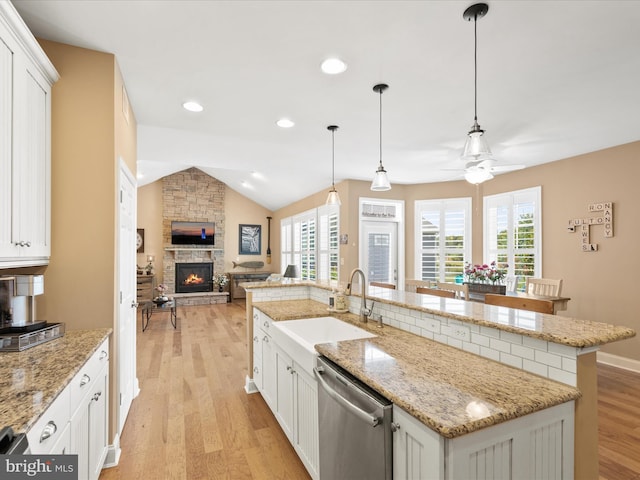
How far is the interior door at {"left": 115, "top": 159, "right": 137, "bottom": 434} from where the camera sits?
2.36 metres

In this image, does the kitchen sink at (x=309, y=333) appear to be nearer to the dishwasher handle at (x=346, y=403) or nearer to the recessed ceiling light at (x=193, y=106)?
the dishwasher handle at (x=346, y=403)

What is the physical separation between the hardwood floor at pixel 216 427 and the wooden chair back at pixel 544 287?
98 centimetres

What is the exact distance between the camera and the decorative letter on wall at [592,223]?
12.9ft

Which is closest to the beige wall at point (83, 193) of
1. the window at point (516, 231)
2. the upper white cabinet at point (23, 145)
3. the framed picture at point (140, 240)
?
the upper white cabinet at point (23, 145)

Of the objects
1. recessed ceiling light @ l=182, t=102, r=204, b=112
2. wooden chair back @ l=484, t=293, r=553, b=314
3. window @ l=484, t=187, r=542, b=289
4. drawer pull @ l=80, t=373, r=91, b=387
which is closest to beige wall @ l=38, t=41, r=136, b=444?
drawer pull @ l=80, t=373, r=91, b=387

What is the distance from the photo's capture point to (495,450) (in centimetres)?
106

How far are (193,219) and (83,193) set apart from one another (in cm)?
729

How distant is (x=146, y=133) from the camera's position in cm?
373

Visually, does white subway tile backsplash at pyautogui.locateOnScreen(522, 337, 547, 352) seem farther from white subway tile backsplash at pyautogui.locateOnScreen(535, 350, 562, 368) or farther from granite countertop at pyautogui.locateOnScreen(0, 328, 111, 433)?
granite countertop at pyautogui.locateOnScreen(0, 328, 111, 433)

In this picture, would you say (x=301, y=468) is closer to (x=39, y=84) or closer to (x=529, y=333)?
(x=529, y=333)

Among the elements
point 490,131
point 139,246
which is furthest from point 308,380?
point 139,246

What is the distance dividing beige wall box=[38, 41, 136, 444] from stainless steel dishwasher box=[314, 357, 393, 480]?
148 centimetres

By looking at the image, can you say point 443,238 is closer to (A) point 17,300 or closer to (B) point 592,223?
(B) point 592,223

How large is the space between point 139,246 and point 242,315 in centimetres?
364
